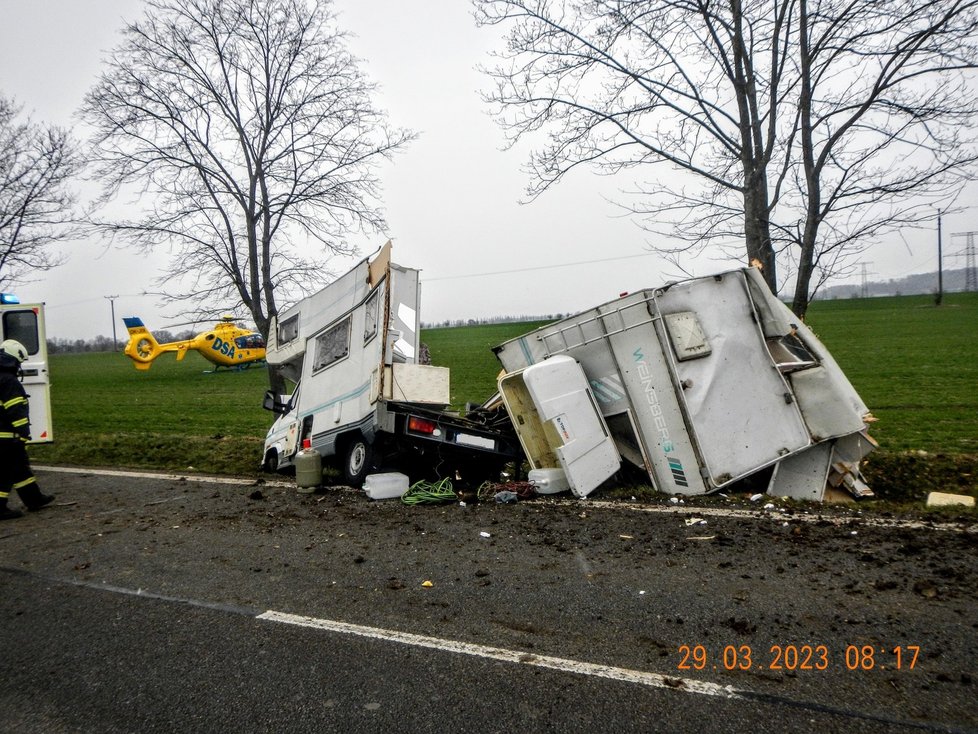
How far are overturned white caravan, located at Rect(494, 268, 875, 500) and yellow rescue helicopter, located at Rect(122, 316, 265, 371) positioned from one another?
32.0 m

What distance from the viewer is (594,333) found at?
7.51 meters

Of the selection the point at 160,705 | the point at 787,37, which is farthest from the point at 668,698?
the point at 787,37

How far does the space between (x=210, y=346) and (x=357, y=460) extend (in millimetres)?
34335

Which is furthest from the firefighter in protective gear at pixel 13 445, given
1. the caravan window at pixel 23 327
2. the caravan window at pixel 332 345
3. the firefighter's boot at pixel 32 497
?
the caravan window at pixel 23 327

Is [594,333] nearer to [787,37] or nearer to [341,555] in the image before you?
[341,555]

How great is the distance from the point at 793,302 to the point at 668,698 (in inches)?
278

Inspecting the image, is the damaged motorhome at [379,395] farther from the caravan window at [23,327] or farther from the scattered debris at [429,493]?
the caravan window at [23,327]

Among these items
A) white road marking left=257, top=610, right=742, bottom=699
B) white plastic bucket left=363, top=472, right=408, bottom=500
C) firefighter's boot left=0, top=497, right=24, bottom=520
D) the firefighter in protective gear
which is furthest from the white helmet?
white road marking left=257, top=610, right=742, bottom=699

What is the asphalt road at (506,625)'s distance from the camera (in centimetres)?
312

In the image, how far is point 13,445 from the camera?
25.1ft
